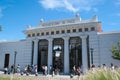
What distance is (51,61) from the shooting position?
3231 cm

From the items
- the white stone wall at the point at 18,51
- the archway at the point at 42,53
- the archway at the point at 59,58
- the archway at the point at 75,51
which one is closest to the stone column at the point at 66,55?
the archway at the point at 75,51

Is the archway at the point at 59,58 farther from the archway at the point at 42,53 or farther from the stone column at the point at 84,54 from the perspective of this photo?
the stone column at the point at 84,54

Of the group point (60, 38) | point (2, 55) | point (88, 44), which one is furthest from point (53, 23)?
point (2, 55)

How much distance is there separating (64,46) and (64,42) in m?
Result: 0.75

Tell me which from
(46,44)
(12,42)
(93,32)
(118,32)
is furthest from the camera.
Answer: (12,42)

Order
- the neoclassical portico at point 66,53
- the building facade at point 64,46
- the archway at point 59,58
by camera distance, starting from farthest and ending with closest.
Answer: the archway at point 59,58, the neoclassical portico at point 66,53, the building facade at point 64,46

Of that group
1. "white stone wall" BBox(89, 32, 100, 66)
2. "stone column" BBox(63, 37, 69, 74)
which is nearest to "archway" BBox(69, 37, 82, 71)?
"stone column" BBox(63, 37, 69, 74)

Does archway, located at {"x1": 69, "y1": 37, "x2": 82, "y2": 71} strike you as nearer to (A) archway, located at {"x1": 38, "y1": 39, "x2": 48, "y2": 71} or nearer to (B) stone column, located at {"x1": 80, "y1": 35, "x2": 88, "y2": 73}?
(B) stone column, located at {"x1": 80, "y1": 35, "x2": 88, "y2": 73}

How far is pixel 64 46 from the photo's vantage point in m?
32.0

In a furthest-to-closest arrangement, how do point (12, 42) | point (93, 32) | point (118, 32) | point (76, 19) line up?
point (12, 42)
point (76, 19)
point (93, 32)
point (118, 32)

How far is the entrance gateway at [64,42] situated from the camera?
2998 centimetres

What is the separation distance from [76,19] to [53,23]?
4887 millimetres

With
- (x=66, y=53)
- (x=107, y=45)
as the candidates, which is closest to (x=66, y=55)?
(x=66, y=53)

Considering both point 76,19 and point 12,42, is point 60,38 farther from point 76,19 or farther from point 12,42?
point 12,42
